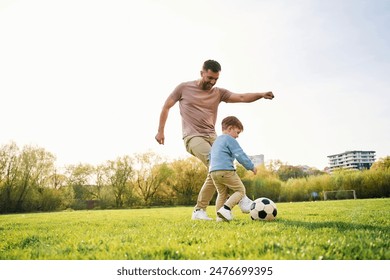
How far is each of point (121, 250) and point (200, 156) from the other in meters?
2.70

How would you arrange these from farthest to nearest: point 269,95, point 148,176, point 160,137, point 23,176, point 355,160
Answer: point 148,176 → point 355,160 → point 23,176 → point 160,137 → point 269,95

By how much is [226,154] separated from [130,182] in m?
26.5

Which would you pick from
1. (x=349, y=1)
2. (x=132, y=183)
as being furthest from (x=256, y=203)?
(x=132, y=183)

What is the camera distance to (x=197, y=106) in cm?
502

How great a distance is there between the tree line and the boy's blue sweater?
14.2m

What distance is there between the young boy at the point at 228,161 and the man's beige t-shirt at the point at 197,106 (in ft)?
1.75

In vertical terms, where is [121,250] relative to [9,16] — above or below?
below

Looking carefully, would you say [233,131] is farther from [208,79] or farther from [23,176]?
[23,176]

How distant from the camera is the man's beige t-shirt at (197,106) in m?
4.99

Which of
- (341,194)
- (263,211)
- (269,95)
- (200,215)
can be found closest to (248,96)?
(269,95)

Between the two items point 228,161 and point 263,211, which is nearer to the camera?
point 263,211

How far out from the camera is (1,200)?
19094 millimetres

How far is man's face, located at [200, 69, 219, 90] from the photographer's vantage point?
4.77m

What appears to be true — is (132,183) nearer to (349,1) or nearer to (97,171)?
(97,171)
